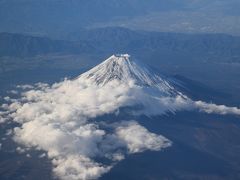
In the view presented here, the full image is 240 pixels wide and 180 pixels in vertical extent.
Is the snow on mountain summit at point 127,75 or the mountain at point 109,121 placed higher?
the snow on mountain summit at point 127,75

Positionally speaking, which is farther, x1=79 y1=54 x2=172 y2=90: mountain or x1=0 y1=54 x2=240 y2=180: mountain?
x1=79 y1=54 x2=172 y2=90: mountain

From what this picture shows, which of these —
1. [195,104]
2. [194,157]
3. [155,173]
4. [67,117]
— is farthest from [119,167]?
[195,104]

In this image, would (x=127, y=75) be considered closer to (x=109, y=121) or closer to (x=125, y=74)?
(x=125, y=74)

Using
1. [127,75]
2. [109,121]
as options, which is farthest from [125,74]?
[109,121]

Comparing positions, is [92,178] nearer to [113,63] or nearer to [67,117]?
[67,117]

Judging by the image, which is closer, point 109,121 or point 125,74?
point 109,121

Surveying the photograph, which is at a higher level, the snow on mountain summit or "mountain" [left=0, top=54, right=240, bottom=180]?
the snow on mountain summit

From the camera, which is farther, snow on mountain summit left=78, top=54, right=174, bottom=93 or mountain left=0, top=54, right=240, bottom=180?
snow on mountain summit left=78, top=54, right=174, bottom=93

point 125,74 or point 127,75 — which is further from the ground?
point 125,74

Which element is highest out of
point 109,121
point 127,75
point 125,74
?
point 125,74

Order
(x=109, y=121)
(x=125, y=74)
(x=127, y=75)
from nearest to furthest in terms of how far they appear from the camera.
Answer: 1. (x=109, y=121)
2. (x=127, y=75)
3. (x=125, y=74)

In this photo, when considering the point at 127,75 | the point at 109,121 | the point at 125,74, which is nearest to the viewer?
the point at 109,121
